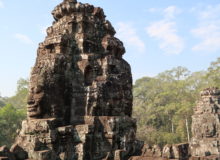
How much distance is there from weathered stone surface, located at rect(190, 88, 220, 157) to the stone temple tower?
542 centimetres

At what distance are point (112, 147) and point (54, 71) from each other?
90.6 inches

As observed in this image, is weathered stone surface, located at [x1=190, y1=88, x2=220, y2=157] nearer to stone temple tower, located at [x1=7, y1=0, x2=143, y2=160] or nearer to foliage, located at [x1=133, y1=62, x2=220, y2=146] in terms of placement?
stone temple tower, located at [x1=7, y1=0, x2=143, y2=160]

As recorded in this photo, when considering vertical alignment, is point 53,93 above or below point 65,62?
below

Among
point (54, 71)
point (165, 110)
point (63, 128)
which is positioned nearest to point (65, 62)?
point (54, 71)

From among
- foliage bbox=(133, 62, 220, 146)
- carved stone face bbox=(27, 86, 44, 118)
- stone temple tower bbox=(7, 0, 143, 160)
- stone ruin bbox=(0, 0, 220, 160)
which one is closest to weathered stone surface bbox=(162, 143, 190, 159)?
stone ruin bbox=(0, 0, 220, 160)

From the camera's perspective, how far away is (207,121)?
11172mm

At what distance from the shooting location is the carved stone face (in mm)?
5633

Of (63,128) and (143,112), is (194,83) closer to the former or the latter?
(143,112)

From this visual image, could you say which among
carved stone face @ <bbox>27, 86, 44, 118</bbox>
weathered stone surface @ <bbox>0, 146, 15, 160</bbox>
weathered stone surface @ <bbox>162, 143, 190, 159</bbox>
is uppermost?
carved stone face @ <bbox>27, 86, 44, 118</bbox>

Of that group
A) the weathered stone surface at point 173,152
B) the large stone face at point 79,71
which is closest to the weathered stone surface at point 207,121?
the weathered stone surface at point 173,152

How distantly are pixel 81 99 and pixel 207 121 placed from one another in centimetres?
737

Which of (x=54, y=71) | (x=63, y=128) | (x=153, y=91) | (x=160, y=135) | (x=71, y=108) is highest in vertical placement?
(x=153, y=91)

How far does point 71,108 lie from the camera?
6.19 meters

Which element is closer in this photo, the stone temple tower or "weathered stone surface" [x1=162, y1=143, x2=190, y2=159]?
the stone temple tower
